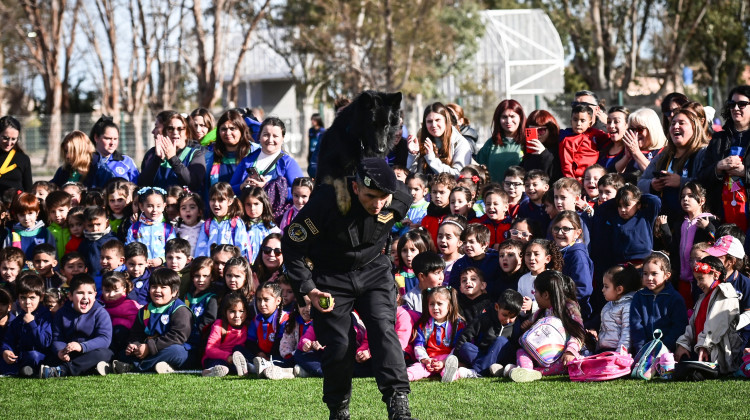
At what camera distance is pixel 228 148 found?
9266 mm

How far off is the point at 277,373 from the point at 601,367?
2.39 metres

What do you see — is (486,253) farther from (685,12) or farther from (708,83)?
(708,83)

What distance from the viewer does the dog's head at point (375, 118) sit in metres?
5.36

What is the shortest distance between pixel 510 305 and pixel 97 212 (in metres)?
4.05

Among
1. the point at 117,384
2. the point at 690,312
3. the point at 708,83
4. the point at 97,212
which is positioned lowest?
the point at 117,384

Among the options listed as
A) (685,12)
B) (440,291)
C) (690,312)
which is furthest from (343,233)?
(685,12)

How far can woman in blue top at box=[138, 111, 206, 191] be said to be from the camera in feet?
30.2

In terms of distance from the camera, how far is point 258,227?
8.62m

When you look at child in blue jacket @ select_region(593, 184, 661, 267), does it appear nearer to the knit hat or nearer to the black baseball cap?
the knit hat

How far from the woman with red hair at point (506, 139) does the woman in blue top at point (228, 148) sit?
2.36 m

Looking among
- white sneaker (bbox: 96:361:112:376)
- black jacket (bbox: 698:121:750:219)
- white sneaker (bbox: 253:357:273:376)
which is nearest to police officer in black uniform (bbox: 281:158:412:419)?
white sneaker (bbox: 253:357:273:376)

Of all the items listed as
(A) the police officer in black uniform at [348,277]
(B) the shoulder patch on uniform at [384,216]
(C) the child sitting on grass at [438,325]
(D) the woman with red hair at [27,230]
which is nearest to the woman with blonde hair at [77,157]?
(D) the woman with red hair at [27,230]

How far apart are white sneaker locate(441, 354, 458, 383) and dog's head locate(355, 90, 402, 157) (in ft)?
6.29

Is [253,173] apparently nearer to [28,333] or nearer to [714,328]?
[28,333]
